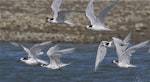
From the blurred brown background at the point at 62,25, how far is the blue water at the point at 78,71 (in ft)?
10.00

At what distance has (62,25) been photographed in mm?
41719

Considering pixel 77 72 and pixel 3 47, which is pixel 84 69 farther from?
pixel 3 47

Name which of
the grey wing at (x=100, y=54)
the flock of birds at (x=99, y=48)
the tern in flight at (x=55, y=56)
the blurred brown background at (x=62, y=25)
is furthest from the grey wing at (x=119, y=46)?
the blurred brown background at (x=62, y=25)

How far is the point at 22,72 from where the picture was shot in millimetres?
31375

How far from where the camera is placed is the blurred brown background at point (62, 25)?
126 ft

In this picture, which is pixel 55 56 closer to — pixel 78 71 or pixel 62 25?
pixel 78 71

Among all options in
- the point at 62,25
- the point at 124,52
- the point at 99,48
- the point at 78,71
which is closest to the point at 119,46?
the point at 124,52

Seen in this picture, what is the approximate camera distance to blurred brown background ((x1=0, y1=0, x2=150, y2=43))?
3850 cm

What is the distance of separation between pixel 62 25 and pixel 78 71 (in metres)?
10.7

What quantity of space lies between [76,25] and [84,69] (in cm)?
1049

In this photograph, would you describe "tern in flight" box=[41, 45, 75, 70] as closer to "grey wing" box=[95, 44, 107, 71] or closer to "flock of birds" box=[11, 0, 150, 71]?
"flock of birds" box=[11, 0, 150, 71]

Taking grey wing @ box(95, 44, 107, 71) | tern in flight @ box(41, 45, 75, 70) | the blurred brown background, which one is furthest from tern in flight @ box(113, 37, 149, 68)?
the blurred brown background

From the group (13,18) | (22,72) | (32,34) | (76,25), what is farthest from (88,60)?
(13,18)

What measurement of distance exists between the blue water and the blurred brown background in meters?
3.05
